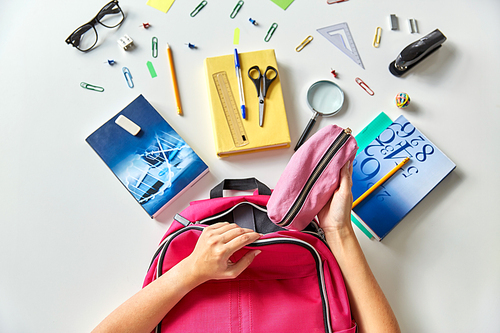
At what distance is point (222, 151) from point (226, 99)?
15 cm

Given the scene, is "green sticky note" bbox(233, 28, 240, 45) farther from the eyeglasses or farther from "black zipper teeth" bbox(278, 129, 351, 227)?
"black zipper teeth" bbox(278, 129, 351, 227)

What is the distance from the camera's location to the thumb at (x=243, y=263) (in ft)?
2.02

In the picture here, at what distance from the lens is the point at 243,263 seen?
621 mm

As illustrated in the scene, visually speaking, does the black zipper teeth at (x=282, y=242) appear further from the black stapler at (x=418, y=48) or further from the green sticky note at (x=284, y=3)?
the green sticky note at (x=284, y=3)

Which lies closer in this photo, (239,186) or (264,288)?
(264,288)

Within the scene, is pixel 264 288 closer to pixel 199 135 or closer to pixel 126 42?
pixel 199 135

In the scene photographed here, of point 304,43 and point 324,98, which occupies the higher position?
point 304,43

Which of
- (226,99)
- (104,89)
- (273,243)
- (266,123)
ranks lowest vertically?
(273,243)

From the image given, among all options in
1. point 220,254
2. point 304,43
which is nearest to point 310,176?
point 220,254

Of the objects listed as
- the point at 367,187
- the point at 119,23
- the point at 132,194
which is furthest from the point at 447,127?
the point at 119,23

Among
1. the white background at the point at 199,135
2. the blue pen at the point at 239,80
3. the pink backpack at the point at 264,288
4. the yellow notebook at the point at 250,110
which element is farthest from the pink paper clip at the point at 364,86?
the pink backpack at the point at 264,288

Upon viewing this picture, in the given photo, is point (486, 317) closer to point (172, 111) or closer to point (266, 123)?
point (266, 123)

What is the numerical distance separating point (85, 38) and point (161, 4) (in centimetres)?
25

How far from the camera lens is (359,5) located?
95 cm
